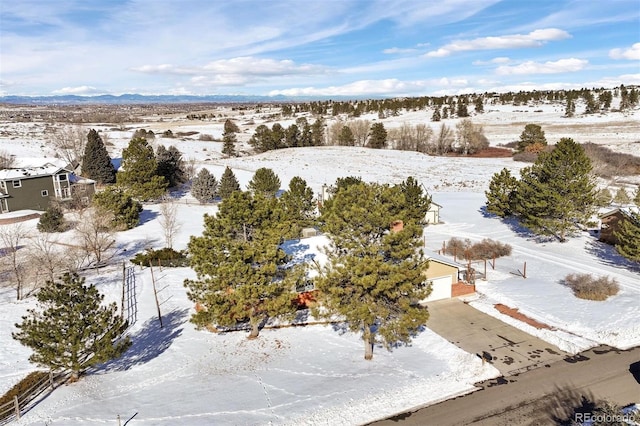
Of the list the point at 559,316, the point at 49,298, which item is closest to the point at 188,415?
the point at 49,298

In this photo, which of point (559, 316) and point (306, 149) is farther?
point (306, 149)

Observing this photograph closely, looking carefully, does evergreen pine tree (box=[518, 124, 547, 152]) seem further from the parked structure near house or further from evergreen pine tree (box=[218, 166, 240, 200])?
the parked structure near house

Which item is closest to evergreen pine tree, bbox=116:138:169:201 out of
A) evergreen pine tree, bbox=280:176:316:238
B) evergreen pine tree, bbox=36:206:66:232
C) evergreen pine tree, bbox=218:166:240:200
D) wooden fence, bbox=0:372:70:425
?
evergreen pine tree, bbox=218:166:240:200

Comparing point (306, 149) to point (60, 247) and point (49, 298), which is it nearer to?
point (60, 247)

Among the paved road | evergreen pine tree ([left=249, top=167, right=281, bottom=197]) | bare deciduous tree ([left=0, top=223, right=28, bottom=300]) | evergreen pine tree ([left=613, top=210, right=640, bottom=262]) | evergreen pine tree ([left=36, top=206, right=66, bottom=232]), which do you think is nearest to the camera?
the paved road

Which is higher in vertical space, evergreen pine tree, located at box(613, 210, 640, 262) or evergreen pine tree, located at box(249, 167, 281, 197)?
evergreen pine tree, located at box(249, 167, 281, 197)

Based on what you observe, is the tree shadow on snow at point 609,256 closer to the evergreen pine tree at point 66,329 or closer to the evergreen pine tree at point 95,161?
the evergreen pine tree at point 66,329

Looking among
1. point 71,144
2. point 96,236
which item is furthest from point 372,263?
point 71,144
